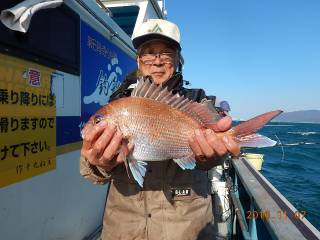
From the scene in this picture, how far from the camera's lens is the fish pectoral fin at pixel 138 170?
2.47m

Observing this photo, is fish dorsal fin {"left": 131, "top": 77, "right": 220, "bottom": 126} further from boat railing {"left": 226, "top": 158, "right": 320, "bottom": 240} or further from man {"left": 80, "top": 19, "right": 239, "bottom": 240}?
boat railing {"left": 226, "top": 158, "right": 320, "bottom": 240}

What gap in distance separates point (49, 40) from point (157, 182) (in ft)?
6.45

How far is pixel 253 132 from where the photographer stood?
236 cm

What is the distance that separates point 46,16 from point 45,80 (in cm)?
64

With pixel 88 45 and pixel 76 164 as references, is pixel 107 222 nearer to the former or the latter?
pixel 76 164

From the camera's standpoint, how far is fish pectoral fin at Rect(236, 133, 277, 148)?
2274 mm

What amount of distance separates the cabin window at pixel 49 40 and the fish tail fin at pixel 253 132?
1.94 meters

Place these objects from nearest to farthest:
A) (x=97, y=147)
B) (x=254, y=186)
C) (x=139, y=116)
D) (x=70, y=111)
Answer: (x=97, y=147)
(x=139, y=116)
(x=70, y=111)
(x=254, y=186)

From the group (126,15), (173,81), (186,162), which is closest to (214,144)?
(186,162)

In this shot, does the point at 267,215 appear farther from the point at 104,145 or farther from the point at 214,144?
the point at 104,145

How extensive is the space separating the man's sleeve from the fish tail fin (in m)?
0.97

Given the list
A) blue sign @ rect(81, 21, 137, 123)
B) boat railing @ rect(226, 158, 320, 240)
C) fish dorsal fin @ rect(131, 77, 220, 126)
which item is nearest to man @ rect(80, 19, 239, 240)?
fish dorsal fin @ rect(131, 77, 220, 126)

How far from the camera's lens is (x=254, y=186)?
5105mm

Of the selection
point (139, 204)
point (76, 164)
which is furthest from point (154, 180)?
point (76, 164)
